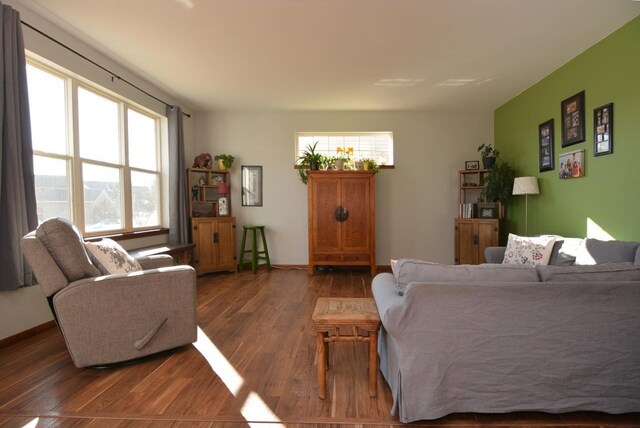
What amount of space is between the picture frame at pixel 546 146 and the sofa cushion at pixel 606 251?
1.41 metres

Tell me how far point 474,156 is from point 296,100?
10.3 feet

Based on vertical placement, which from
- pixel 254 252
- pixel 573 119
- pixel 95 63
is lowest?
pixel 254 252

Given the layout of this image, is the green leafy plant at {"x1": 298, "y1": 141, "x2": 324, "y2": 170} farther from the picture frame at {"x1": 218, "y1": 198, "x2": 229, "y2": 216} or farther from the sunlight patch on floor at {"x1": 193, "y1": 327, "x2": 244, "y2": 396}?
the sunlight patch on floor at {"x1": 193, "y1": 327, "x2": 244, "y2": 396}

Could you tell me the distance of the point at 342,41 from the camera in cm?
321

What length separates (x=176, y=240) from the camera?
482cm

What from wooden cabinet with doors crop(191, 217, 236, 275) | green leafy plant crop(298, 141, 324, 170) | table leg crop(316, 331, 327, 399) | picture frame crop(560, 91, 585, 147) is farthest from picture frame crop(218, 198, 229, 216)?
picture frame crop(560, 91, 585, 147)

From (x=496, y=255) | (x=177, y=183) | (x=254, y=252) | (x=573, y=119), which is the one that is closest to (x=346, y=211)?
(x=254, y=252)

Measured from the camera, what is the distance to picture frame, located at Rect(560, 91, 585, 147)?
3.46 m

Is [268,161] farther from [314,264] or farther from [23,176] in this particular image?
[23,176]

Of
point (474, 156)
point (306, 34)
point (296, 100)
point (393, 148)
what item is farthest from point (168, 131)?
point (474, 156)

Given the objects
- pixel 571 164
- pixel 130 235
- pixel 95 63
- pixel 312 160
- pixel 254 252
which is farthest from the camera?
pixel 254 252

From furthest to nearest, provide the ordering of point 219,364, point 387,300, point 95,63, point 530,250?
1. point 95,63
2. point 530,250
3. point 219,364
4. point 387,300

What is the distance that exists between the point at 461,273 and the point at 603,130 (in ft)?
9.17

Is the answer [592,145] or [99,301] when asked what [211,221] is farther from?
[592,145]
